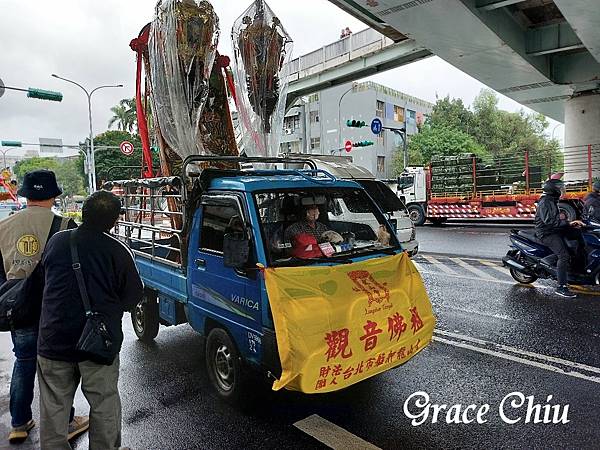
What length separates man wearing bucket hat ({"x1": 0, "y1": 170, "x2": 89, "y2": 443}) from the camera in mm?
3174

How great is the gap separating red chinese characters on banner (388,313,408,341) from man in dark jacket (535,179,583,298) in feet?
14.1

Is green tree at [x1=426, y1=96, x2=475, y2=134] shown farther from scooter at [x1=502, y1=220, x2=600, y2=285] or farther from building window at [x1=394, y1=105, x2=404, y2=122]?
scooter at [x1=502, y1=220, x2=600, y2=285]

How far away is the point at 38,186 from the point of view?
3283mm

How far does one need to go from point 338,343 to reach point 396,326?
57cm

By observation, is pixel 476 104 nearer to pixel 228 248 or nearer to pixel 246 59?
pixel 246 59

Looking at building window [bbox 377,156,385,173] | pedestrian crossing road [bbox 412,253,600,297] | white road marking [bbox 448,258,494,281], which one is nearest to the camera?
pedestrian crossing road [bbox 412,253,600,297]

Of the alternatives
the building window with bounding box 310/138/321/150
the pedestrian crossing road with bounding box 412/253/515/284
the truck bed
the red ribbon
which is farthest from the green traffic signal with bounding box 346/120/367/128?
the building window with bounding box 310/138/321/150

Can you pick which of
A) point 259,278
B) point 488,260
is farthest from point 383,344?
point 488,260

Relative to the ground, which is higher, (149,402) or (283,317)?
(283,317)

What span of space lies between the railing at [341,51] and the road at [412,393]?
13495mm

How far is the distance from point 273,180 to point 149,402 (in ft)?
7.22

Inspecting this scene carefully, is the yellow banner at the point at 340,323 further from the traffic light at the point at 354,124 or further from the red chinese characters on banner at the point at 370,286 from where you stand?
the traffic light at the point at 354,124

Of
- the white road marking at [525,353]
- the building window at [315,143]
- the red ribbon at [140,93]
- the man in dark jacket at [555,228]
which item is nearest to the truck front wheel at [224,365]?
the white road marking at [525,353]

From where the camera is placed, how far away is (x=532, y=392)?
378cm
